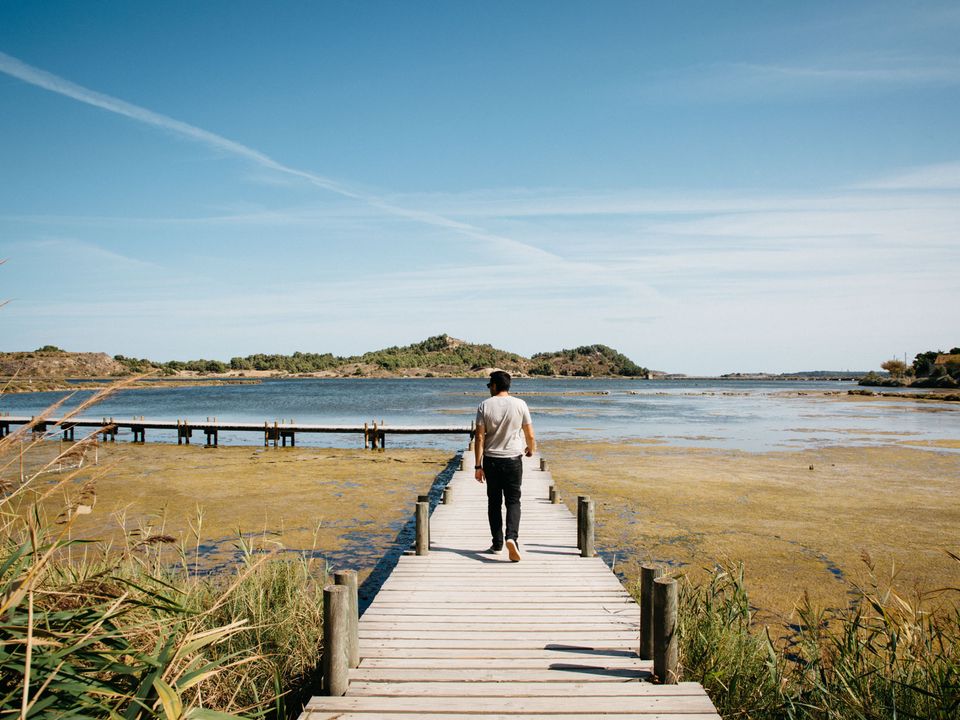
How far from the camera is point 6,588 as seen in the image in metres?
2.51

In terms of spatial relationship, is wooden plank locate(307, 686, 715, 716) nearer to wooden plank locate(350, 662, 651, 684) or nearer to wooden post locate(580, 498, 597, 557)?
wooden plank locate(350, 662, 651, 684)

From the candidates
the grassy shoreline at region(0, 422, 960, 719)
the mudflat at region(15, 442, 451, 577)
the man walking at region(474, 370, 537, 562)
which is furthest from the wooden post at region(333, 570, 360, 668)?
the man walking at region(474, 370, 537, 562)

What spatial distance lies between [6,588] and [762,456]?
23.0 m

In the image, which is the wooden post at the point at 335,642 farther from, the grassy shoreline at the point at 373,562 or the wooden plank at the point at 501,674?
the grassy shoreline at the point at 373,562

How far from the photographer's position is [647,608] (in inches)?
175

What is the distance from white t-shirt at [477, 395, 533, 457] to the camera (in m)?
6.36

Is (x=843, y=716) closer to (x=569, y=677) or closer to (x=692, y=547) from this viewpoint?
(x=569, y=677)

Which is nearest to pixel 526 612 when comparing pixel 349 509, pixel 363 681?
pixel 363 681

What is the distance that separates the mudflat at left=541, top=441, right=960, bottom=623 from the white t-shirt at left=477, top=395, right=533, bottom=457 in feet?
10.4

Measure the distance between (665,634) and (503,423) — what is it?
268 centimetres

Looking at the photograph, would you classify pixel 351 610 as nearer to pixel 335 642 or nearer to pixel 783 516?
pixel 335 642

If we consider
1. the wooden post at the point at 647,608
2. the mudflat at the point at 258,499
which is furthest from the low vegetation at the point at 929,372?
the wooden post at the point at 647,608

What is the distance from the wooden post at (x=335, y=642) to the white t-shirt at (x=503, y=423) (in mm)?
2597

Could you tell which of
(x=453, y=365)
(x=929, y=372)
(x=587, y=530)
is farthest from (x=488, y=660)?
(x=453, y=365)
